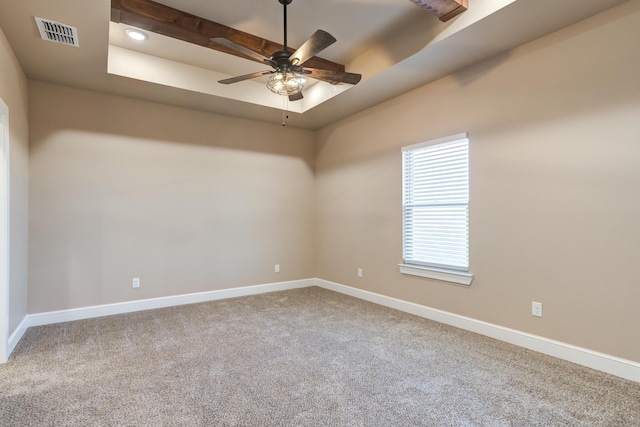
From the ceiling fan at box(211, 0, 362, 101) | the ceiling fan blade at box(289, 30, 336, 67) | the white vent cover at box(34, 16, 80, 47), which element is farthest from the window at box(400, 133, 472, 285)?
the white vent cover at box(34, 16, 80, 47)

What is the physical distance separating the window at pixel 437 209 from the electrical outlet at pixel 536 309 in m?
0.61

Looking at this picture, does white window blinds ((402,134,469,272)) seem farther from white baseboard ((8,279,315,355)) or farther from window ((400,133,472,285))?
white baseboard ((8,279,315,355))

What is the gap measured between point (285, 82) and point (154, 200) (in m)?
2.66

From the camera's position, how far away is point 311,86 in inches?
183

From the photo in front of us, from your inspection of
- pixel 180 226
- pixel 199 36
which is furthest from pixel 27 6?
pixel 180 226

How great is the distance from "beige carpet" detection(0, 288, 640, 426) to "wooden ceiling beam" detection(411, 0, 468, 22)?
2921 mm

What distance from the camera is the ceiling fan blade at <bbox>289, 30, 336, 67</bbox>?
2.27 meters

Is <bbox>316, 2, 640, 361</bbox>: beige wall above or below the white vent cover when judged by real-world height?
below

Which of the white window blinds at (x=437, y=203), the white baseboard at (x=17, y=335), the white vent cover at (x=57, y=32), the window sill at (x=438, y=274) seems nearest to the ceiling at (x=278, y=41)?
the white vent cover at (x=57, y=32)

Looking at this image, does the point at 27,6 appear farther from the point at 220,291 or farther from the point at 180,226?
the point at 220,291

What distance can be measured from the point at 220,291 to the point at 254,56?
11.2 feet

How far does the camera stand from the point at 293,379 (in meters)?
2.41

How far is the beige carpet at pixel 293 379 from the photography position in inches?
76.8

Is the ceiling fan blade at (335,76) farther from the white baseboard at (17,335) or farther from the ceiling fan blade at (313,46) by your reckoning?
the white baseboard at (17,335)
